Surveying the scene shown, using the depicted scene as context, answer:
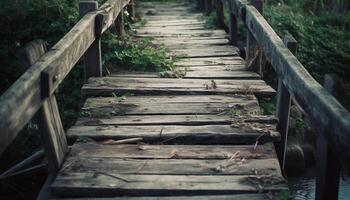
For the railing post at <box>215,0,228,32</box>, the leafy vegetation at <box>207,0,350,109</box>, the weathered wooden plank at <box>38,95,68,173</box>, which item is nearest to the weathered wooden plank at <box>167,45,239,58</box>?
the leafy vegetation at <box>207,0,350,109</box>

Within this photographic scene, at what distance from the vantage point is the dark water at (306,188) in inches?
242

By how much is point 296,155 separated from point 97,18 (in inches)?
127

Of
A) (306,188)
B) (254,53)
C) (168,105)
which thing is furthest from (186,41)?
(168,105)

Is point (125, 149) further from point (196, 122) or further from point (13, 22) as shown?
point (13, 22)

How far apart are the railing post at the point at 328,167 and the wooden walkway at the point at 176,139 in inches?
19.7

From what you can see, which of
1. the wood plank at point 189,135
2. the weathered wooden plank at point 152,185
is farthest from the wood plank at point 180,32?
the weathered wooden plank at point 152,185

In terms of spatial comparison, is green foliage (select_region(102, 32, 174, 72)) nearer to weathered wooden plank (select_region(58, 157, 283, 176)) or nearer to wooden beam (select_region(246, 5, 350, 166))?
wooden beam (select_region(246, 5, 350, 166))

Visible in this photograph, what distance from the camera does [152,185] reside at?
11.2 feet

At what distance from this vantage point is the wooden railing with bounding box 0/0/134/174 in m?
2.59

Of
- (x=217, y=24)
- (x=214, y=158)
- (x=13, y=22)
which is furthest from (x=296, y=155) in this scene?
(x=13, y=22)

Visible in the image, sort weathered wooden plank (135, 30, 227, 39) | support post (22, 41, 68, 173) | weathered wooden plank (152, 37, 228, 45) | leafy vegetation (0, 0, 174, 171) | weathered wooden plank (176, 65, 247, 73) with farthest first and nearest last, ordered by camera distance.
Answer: weathered wooden plank (135, 30, 227, 39) < weathered wooden plank (152, 37, 228, 45) < leafy vegetation (0, 0, 174, 171) < weathered wooden plank (176, 65, 247, 73) < support post (22, 41, 68, 173)

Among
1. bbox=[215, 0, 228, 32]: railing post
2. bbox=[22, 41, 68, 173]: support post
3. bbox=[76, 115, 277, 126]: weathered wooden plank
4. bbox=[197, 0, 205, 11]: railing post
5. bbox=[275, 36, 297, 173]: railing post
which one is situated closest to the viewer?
bbox=[22, 41, 68, 173]: support post

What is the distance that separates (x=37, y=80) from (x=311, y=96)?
1.75m

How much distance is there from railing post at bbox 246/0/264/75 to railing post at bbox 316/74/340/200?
3.53 metres
